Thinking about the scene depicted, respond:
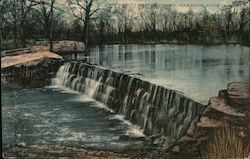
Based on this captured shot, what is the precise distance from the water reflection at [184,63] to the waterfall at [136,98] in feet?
0.11

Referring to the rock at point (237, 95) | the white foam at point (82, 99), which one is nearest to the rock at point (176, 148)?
the rock at point (237, 95)

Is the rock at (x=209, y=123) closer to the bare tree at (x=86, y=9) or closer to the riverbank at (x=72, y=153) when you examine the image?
the riverbank at (x=72, y=153)

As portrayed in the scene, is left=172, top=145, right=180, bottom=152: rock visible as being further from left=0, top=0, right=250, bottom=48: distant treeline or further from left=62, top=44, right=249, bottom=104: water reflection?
left=0, top=0, right=250, bottom=48: distant treeline

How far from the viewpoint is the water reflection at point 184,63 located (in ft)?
7.11

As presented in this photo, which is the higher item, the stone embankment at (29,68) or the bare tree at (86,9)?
the bare tree at (86,9)

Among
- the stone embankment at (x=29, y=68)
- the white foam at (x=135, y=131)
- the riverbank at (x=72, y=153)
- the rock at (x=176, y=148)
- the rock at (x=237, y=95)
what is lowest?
the riverbank at (x=72, y=153)

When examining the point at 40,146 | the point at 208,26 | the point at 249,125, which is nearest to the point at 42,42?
the point at 40,146

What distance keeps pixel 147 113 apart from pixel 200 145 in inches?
9.5

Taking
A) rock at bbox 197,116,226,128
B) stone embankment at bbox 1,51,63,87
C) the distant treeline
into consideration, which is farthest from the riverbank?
the distant treeline

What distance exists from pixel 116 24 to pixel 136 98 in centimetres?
30

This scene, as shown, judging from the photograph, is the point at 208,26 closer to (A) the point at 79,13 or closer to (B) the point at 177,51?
(B) the point at 177,51

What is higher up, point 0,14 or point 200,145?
point 0,14

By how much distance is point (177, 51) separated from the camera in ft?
7.28

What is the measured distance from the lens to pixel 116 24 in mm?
2215
